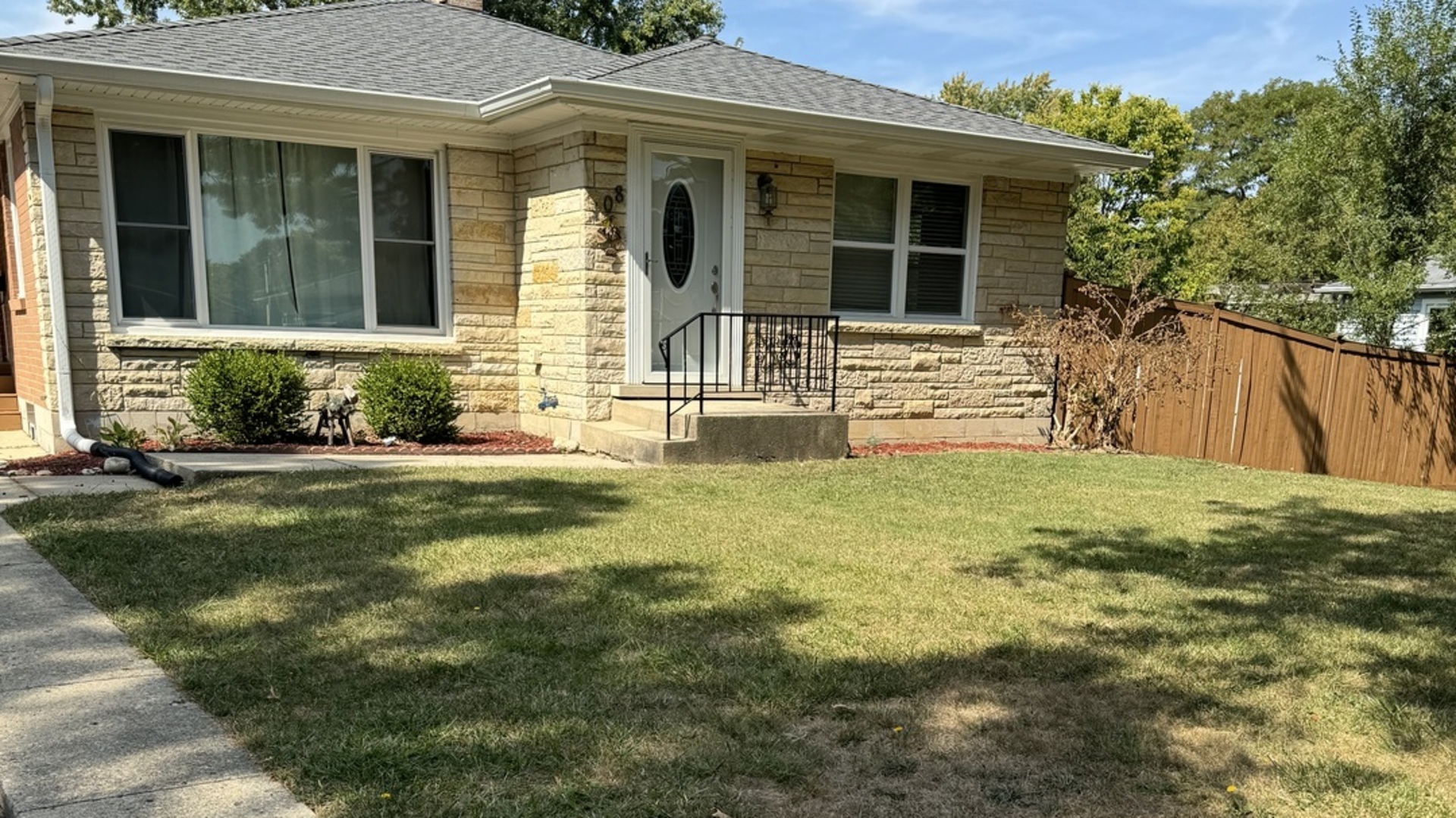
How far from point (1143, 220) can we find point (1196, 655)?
21.2 metres

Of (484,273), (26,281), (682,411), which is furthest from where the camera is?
(484,273)

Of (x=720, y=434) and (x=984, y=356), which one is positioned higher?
(x=984, y=356)

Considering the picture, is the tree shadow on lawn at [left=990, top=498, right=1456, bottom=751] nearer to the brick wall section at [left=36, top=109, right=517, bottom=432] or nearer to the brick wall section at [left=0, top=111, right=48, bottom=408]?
the brick wall section at [left=36, top=109, right=517, bottom=432]

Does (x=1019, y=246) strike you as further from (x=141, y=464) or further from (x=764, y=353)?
(x=141, y=464)

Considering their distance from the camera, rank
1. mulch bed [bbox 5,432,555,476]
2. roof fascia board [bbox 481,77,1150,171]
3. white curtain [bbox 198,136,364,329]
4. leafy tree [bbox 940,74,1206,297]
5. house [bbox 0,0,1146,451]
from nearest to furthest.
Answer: mulch bed [bbox 5,432,555,476] < roof fascia board [bbox 481,77,1150,171] < house [bbox 0,0,1146,451] < white curtain [bbox 198,136,364,329] < leafy tree [bbox 940,74,1206,297]

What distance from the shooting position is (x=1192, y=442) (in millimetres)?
10281

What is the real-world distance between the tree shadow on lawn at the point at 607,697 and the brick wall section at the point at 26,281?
4418mm

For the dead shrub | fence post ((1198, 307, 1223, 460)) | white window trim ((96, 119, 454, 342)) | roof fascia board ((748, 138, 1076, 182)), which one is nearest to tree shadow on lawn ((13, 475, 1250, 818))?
white window trim ((96, 119, 454, 342))

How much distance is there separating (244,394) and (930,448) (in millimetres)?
6345

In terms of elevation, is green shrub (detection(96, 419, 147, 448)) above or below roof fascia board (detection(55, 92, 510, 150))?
below

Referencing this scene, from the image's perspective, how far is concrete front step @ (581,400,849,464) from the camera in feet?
24.2

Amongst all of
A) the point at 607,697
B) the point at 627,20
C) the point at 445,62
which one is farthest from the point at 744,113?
the point at 627,20

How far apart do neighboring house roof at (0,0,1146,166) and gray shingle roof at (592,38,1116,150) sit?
24 millimetres

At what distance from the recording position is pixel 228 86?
720 centimetres
